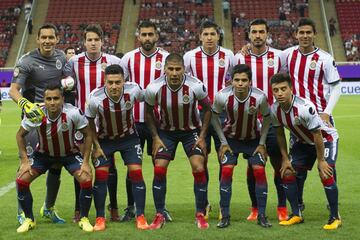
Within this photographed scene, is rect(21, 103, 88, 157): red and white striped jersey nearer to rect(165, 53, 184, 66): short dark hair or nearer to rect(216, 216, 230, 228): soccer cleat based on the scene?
rect(165, 53, 184, 66): short dark hair

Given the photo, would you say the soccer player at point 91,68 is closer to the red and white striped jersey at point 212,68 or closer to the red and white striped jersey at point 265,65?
the red and white striped jersey at point 212,68

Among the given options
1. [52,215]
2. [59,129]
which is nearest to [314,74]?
[59,129]

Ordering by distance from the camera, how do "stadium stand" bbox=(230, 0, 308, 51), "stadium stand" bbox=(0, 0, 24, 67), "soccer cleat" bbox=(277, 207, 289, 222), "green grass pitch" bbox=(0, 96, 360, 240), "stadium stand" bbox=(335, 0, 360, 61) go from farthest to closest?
"stadium stand" bbox=(0, 0, 24, 67)
"stadium stand" bbox=(230, 0, 308, 51)
"stadium stand" bbox=(335, 0, 360, 61)
"soccer cleat" bbox=(277, 207, 289, 222)
"green grass pitch" bbox=(0, 96, 360, 240)

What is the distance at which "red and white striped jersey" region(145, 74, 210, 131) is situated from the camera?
6.88 metres

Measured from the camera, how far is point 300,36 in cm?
710

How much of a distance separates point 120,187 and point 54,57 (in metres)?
2.80

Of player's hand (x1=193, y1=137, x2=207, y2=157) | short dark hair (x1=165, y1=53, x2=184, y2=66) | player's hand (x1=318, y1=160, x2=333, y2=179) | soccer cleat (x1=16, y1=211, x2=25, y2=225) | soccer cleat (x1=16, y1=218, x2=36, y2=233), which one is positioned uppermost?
short dark hair (x1=165, y1=53, x2=184, y2=66)

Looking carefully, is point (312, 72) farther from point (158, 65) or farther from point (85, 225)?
point (85, 225)

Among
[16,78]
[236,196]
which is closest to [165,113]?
[16,78]

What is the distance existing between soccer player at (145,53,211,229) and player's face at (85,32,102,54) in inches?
31.6

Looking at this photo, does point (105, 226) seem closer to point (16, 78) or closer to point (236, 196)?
point (16, 78)

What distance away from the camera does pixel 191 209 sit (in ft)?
25.5

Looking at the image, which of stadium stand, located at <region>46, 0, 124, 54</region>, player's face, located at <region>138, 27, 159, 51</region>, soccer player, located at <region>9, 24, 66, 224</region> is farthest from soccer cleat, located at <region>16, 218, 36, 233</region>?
stadium stand, located at <region>46, 0, 124, 54</region>

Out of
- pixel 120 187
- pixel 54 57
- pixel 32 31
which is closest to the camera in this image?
pixel 54 57
